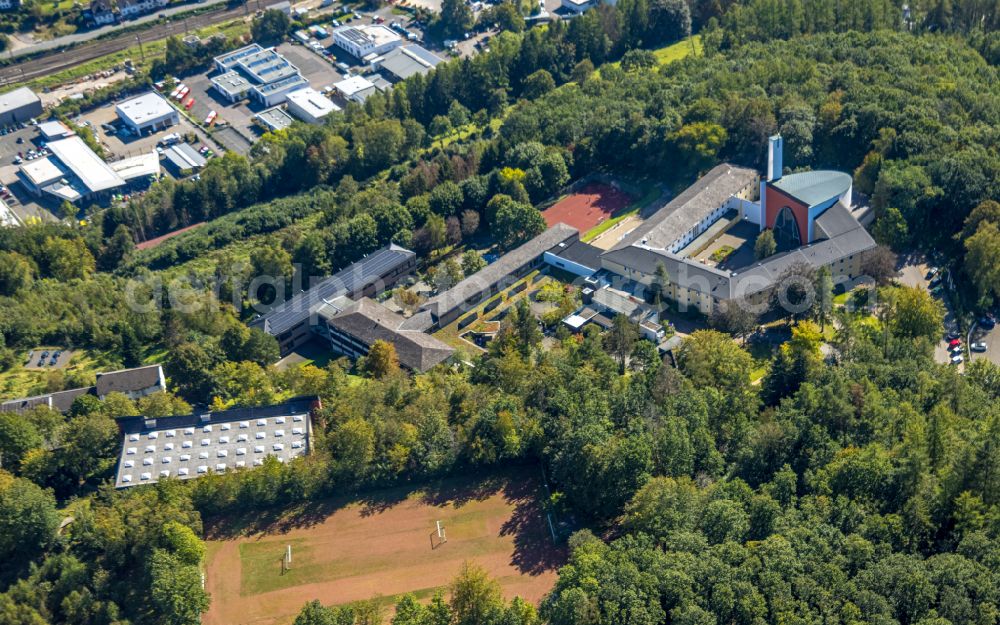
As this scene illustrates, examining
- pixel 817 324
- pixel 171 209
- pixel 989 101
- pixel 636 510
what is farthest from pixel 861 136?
pixel 171 209

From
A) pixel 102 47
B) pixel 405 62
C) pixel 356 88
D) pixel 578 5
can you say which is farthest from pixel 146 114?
pixel 578 5

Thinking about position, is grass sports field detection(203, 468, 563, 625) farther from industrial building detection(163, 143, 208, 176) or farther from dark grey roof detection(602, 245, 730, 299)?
industrial building detection(163, 143, 208, 176)

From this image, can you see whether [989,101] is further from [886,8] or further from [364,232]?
[364,232]

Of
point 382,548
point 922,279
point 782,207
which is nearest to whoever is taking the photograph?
point 382,548

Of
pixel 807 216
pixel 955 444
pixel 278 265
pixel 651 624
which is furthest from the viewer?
pixel 278 265

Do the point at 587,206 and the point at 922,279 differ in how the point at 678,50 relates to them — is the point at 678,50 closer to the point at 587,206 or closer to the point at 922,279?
the point at 587,206
